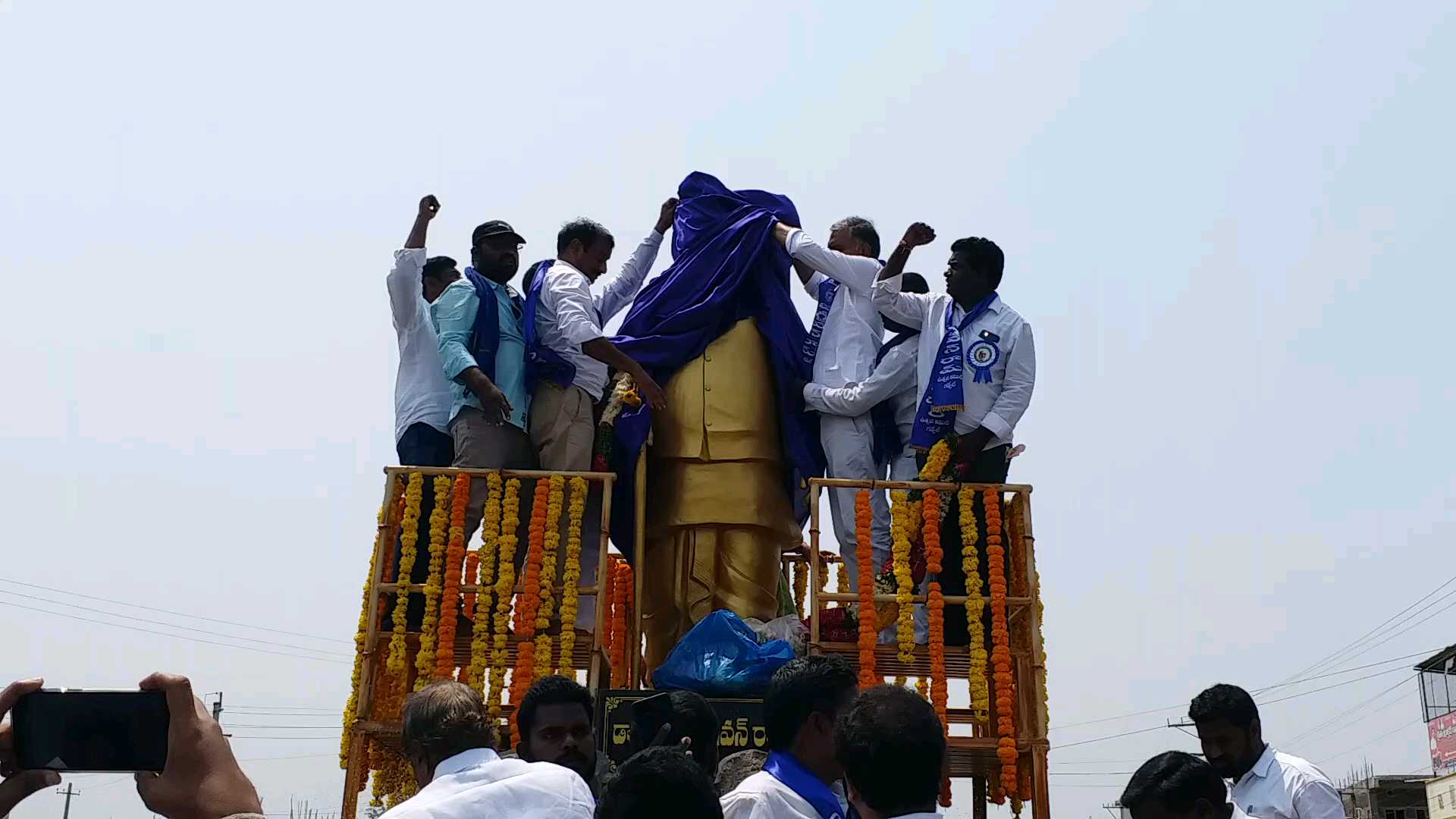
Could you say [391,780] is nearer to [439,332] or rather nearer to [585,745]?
[439,332]

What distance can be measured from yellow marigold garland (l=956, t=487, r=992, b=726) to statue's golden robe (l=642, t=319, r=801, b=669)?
128 centimetres

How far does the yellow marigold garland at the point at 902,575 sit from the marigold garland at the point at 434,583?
2248 millimetres

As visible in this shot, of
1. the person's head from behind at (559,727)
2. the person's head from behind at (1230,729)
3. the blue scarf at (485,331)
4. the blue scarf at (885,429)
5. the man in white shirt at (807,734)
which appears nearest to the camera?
the man in white shirt at (807,734)

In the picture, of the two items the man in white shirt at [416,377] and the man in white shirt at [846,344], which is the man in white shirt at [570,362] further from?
the man in white shirt at [846,344]

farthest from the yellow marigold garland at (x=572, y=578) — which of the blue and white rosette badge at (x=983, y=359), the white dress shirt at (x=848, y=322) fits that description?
the blue and white rosette badge at (x=983, y=359)

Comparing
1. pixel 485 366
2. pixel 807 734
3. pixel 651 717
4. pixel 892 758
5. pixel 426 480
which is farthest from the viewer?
pixel 485 366

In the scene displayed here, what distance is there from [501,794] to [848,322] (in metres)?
5.18

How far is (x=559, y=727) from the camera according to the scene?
380 cm

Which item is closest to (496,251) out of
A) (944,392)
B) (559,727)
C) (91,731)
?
(944,392)

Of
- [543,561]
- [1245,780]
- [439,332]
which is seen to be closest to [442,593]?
[543,561]

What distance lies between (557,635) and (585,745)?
2979 mm

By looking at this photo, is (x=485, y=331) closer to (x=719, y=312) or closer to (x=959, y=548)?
(x=719, y=312)

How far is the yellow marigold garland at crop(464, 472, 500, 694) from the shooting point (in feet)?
20.9

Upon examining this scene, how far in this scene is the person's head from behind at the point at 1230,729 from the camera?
4.00 m
